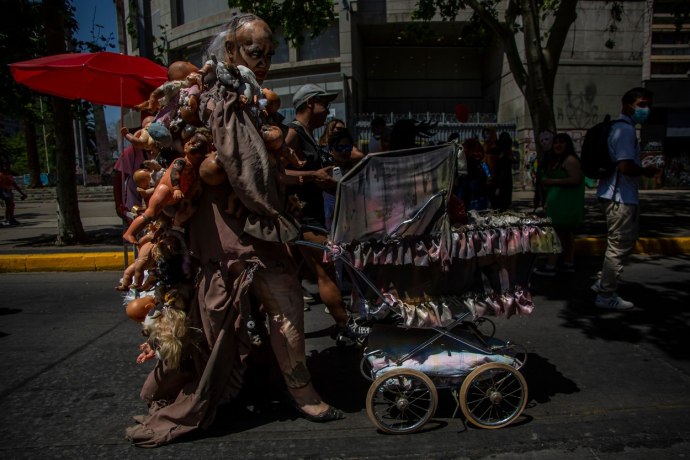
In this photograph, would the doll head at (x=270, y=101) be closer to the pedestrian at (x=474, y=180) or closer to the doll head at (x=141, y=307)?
the doll head at (x=141, y=307)

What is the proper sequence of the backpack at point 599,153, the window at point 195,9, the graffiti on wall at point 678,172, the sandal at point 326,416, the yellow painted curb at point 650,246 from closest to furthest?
the sandal at point 326,416 → the backpack at point 599,153 → the yellow painted curb at point 650,246 → the window at point 195,9 → the graffiti on wall at point 678,172

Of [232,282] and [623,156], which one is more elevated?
[623,156]

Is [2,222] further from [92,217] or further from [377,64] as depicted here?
[377,64]

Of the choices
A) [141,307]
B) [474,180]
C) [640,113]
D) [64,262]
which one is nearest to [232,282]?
[141,307]

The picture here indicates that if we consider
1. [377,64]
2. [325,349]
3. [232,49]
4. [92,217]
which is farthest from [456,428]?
[377,64]

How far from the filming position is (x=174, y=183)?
2525mm

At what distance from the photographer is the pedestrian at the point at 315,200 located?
12.7 ft

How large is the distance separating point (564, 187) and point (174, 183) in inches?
195

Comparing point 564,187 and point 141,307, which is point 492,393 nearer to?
point 141,307

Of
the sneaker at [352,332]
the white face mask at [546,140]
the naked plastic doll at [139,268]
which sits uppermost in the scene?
the white face mask at [546,140]

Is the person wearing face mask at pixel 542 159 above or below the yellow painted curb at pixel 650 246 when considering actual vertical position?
above

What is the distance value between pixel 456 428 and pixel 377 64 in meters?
21.0

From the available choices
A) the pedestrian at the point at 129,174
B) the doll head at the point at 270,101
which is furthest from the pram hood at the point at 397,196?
the pedestrian at the point at 129,174

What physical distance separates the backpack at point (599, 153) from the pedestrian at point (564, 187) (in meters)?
0.98
